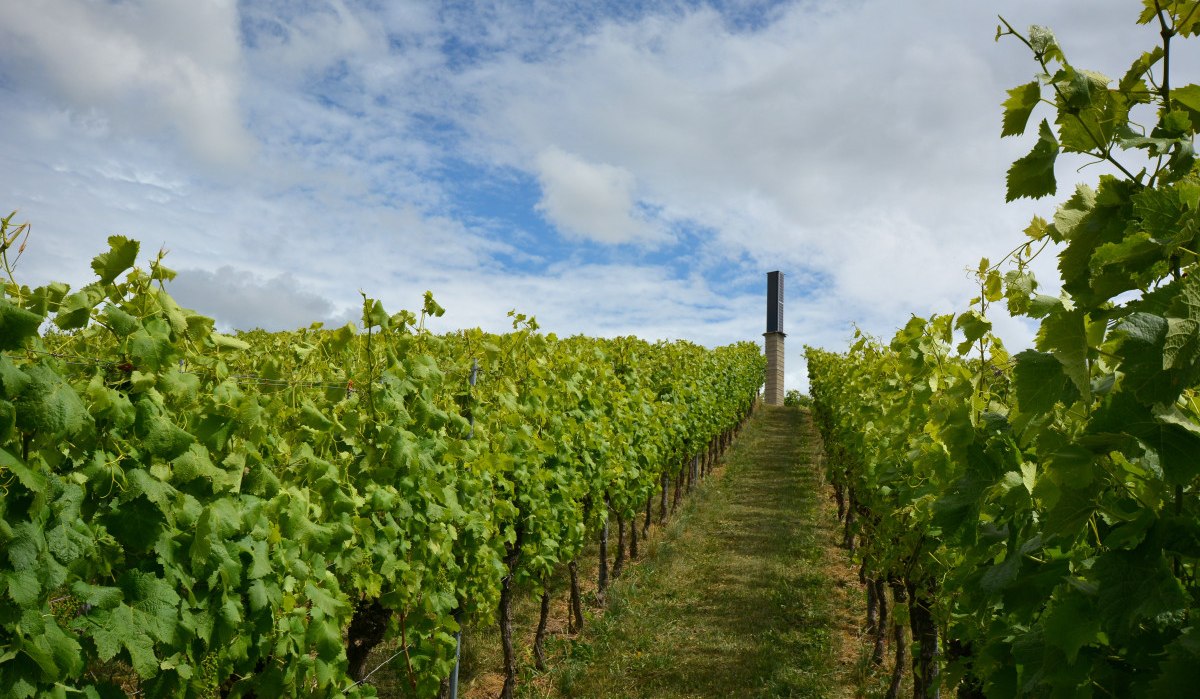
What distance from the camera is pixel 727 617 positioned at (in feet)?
27.4

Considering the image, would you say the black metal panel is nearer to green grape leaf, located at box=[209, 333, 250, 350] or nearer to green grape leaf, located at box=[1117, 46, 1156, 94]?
green grape leaf, located at box=[209, 333, 250, 350]

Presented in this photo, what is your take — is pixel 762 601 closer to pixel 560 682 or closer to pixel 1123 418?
pixel 560 682

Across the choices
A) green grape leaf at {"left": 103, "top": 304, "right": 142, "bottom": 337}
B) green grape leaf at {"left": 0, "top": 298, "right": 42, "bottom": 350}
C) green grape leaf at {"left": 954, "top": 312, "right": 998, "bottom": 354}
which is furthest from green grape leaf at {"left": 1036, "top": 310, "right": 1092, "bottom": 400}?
green grape leaf at {"left": 103, "top": 304, "right": 142, "bottom": 337}

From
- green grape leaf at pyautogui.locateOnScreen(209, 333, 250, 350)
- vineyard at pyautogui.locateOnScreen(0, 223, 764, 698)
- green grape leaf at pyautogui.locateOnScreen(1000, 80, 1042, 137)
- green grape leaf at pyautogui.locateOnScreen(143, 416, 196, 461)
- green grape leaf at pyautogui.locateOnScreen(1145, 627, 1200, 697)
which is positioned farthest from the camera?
green grape leaf at pyautogui.locateOnScreen(209, 333, 250, 350)

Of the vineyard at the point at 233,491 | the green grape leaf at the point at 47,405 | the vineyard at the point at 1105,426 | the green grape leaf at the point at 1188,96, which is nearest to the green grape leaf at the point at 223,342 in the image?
the vineyard at the point at 233,491

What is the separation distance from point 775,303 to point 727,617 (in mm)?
35158

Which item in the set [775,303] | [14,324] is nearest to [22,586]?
[14,324]

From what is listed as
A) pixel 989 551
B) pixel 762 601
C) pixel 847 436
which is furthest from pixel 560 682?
pixel 989 551

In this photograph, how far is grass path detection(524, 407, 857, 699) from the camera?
6699 mm

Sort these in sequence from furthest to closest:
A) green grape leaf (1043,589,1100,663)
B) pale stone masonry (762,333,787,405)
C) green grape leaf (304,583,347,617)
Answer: pale stone masonry (762,333,787,405)
green grape leaf (304,583,347,617)
green grape leaf (1043,589,1100,663)

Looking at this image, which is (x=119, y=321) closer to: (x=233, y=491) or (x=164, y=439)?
(x=164, y=439)

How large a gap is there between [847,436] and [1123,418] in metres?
7.20

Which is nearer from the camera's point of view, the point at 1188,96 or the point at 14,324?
the point at 1188,96

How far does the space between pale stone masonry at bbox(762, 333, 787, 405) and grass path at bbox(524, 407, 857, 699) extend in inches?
1038
